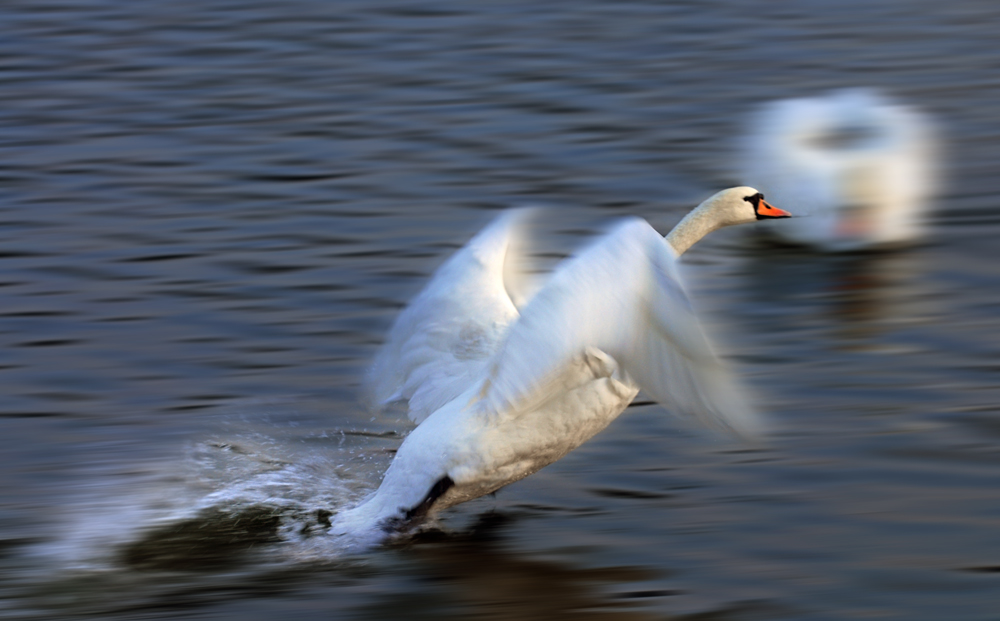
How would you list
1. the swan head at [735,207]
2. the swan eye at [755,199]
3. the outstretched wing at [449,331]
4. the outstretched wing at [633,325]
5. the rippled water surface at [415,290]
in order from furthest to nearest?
the swan eye at [755,199] < the swan head at [735,207] < the outstretched wing at [449,331] < the rippled water surface at [415,290] < the outstretched wing at [633,325]

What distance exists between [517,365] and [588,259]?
43 centimetres

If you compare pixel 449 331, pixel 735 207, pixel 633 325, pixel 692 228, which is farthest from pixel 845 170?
pixel 633 325

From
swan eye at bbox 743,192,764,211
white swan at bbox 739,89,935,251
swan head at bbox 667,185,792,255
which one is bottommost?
swan head at bbox 667,185,792,255

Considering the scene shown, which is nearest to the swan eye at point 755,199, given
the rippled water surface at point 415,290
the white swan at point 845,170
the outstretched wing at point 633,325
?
the rippled water surface at point 415,290

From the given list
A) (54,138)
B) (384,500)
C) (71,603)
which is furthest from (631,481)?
(54,138)

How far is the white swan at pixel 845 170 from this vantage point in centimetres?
816

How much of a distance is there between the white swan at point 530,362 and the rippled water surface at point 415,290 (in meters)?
0.32

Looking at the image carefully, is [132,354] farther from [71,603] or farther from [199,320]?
[71,603]

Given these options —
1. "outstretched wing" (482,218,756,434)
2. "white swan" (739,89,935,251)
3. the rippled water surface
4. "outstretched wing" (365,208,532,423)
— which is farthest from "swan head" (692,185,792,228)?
"white swan" (739,89,935,251)

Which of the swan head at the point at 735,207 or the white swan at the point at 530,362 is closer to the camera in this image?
the white swan at the point at 530,362

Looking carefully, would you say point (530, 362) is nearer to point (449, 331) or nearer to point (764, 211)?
point (449, 331)

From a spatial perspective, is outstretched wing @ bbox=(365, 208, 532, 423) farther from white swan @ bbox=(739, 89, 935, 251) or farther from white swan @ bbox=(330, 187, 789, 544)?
white swan @ bbox=(739, 89, 935, 251)

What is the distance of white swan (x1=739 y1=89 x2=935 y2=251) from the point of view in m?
8.16

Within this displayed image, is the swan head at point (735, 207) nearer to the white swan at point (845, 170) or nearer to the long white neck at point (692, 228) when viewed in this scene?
the long white neck at point (692, 228)
